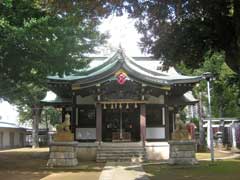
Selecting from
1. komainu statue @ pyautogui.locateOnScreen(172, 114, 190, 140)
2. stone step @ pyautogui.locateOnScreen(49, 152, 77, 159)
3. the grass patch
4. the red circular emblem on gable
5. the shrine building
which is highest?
the red circular emblem on gable

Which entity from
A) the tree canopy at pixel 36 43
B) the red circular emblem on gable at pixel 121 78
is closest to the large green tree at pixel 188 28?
the tree canopy at pixel 36 43

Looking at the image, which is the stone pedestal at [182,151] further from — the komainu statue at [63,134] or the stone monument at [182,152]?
the komainu statue at [63,134]

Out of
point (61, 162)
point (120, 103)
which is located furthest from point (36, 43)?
point (120, 103)

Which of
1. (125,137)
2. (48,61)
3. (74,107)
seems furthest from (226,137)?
(48,61)

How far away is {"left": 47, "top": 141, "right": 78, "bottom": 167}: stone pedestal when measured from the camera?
24.7 metres

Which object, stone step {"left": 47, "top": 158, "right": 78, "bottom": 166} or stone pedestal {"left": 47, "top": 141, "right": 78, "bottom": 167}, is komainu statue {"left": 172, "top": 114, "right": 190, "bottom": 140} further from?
stone step {"left": 47, "top": 158, "right": 78, "bottom": 166}

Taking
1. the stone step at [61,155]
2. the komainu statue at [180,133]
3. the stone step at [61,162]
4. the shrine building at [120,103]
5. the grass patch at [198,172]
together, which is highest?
the shrine building at [120,103]

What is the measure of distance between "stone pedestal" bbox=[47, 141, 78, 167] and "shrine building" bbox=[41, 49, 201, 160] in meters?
4.69

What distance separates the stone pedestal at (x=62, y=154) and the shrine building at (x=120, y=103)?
15.4 ft

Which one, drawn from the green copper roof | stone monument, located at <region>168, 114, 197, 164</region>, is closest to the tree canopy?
stone monument, located at <region>168, 114, 197, 164</region>

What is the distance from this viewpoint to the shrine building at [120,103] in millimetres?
30156

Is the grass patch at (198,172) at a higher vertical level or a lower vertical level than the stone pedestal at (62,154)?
lower

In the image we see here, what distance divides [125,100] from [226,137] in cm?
1858

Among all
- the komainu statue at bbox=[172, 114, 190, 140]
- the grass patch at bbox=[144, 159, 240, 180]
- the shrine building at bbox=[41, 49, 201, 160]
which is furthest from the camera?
the shrine building at bbox=[41, 49, 201, 160]
